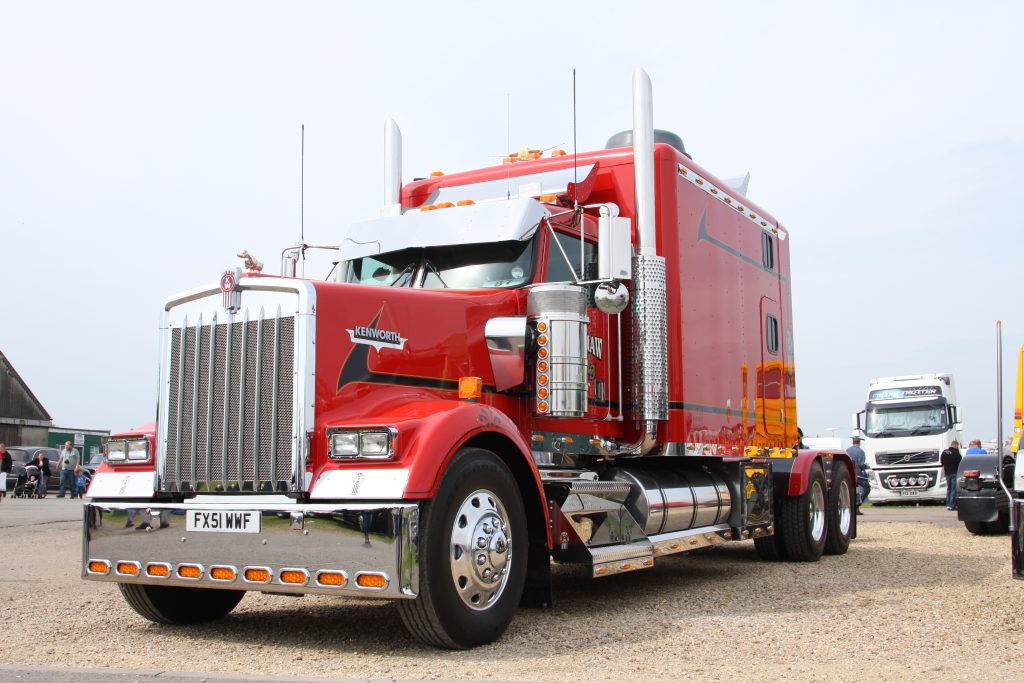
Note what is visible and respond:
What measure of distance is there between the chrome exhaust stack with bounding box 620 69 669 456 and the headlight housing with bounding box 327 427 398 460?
3.24 m

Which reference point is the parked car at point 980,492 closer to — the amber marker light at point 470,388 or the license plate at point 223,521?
the amber marker light at point 470,388

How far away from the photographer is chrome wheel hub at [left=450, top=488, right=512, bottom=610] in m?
5.91

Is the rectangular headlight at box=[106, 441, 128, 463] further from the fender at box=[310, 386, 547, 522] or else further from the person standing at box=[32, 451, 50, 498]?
the person standing at box=[32, 451, 50, 498]

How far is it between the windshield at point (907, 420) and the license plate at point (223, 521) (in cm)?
2326

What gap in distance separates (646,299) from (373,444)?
3.41 meters

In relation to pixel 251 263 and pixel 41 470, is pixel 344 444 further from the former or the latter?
pixel 41 470

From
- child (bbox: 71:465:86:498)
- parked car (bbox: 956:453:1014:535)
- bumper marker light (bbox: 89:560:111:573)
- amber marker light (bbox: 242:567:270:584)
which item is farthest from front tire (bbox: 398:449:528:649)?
child (bbox: 71:465:86:498)

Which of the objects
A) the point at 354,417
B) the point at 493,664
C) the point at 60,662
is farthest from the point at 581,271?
the point at 60,662

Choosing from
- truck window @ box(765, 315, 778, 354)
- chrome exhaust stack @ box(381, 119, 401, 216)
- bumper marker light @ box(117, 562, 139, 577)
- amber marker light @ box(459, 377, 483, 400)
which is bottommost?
bumper marker light @ box(117, 562, 139, 577)

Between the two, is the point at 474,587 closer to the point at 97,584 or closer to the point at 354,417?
the point at 354,417

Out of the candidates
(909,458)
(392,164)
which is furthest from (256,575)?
(909,458)

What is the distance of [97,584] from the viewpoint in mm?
9398

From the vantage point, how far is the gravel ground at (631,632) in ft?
17.9

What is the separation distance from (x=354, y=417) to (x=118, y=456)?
1692 mm
